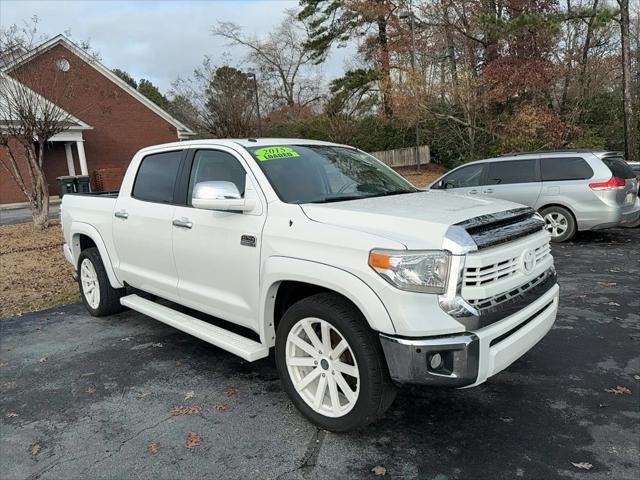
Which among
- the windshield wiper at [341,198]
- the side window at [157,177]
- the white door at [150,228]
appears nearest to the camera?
the windshield wiper at [341,198]

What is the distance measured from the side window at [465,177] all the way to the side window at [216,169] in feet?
23.3

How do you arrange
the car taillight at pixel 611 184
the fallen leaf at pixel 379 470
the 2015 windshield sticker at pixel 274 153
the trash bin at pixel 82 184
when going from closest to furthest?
1. the fallen leaf at pixel 379 470
2. the 2015 windshield sticker at pixel 274 153
3. the car taillight at pixel 611 184
4. the trash bin at pixel 82 184

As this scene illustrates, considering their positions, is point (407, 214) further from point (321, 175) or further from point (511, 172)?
point (511, 172)

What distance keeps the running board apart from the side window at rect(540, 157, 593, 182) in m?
7.52

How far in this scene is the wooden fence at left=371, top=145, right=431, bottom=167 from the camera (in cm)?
2737

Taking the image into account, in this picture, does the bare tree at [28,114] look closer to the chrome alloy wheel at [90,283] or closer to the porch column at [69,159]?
the chrome alloy wheel at [90,283]

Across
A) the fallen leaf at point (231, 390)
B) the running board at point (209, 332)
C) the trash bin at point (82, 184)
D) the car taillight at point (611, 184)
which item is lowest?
the fallen leaf at point (231, 390)

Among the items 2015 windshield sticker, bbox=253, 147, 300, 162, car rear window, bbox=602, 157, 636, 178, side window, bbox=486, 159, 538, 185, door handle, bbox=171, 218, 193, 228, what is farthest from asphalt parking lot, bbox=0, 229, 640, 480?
side window, bbox=486, 159, 538, 185

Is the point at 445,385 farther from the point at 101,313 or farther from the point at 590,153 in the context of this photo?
the point at 590,153

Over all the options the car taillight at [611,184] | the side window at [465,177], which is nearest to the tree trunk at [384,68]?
the side window at [465,177]

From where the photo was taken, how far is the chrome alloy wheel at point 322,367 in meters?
3.01

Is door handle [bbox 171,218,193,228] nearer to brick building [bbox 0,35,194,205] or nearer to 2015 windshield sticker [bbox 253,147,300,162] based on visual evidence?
2015 windshield sticker [bbox 253,147,300,162]

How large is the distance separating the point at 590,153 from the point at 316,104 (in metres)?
36.5

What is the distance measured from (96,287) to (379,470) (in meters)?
4.12
